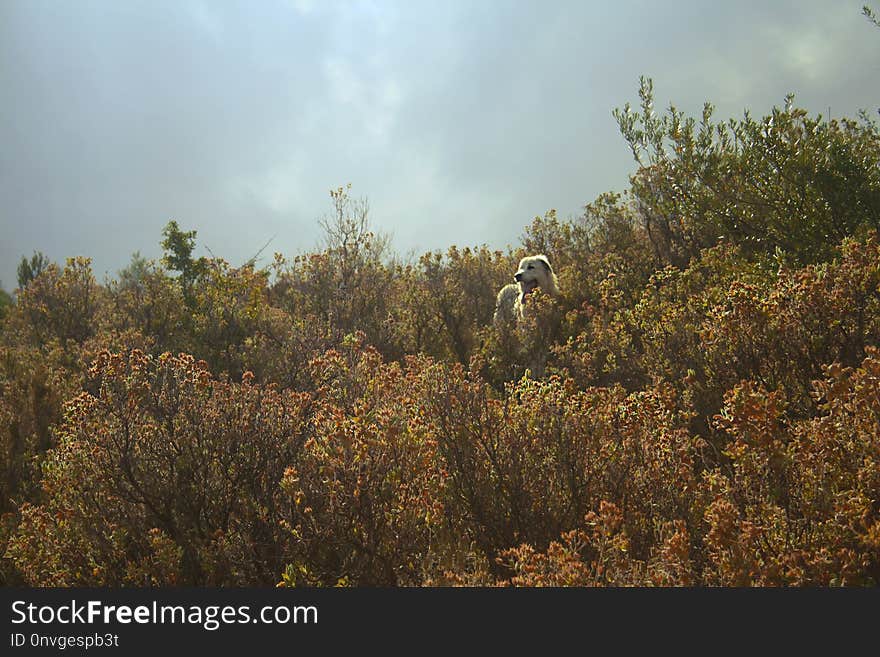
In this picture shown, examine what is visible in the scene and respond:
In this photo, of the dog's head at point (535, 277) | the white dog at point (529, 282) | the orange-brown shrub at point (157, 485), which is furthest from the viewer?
the dog's head at point (535, 277)

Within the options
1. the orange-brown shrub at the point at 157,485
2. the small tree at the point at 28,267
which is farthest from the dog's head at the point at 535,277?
the small tree at the point at 28,267

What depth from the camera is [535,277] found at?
970 cm

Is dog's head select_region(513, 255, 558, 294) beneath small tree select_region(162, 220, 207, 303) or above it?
beneath

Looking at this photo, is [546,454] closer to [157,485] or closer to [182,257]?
[157,485]

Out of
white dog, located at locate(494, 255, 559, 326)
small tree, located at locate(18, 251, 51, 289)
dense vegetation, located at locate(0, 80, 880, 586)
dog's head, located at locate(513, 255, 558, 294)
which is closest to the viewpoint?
dense vegetation, located at locate(0, 80, 880, 586)

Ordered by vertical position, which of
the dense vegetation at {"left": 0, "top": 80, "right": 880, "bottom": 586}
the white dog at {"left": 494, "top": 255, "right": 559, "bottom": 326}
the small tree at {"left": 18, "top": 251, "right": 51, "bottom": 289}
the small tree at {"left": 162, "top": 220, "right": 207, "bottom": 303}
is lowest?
the dense vegetation at {"left": 0, "top": 80, "right": 880, "bottom": 586}

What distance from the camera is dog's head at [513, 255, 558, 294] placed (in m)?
9.66

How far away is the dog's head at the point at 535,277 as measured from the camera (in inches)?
380

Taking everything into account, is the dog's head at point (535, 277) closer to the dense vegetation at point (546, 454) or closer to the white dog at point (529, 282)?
the white dog at point (529, 282)

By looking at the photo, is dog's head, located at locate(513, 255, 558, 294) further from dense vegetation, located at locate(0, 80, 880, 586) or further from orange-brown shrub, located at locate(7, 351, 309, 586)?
orange-brown shrub, located at locate(7, 351, 309, 586)

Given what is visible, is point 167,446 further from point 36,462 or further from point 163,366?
point 36,462

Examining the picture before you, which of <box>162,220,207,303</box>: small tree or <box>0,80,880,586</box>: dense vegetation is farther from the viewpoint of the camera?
<box>162,220,207,303</box>: small tree

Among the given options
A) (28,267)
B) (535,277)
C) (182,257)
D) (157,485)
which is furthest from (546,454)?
(28,267)

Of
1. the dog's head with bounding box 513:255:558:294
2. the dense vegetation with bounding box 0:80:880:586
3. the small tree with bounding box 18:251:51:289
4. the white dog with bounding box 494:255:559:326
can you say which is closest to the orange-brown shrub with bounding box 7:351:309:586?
the dense vegetation with bounding box 0:80:880:586
